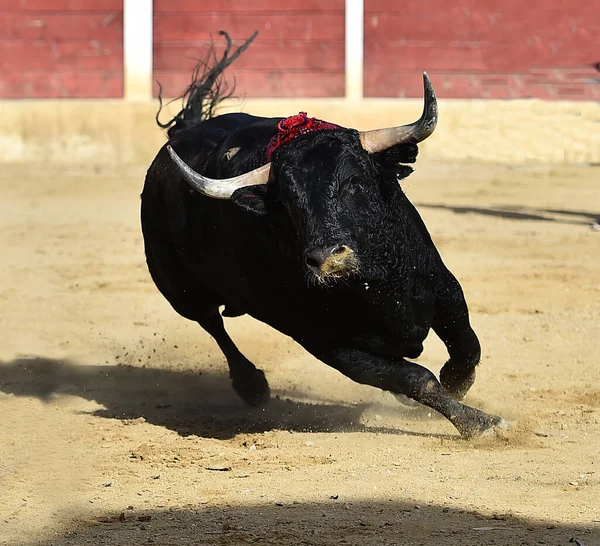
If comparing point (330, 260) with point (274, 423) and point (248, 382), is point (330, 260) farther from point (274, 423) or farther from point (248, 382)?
point (248, 382)

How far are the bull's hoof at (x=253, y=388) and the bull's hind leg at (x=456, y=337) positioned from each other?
86cm

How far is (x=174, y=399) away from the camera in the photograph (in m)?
5.29

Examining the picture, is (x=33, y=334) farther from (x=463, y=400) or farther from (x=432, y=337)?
(x=463, y=400)

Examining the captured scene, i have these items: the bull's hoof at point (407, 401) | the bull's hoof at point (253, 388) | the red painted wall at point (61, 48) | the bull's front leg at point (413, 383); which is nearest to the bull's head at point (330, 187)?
the bull's front leg at point (413, 383)

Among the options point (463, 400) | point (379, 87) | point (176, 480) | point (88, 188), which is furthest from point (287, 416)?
point (379, 87)

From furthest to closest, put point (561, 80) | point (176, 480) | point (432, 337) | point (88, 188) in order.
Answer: point (561, 80)
point (88, 188)
point (432, 337)
point (176, 480)

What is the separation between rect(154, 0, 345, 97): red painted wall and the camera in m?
13.4

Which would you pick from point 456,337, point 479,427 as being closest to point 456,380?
point 456,337

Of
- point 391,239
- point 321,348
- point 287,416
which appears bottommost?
point 287,416

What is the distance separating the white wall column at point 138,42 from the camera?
13211 mm

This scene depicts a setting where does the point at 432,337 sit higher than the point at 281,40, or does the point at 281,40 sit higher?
the point at 281,40

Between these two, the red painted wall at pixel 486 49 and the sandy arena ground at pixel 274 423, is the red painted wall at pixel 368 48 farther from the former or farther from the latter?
the sandy arena ground at pixel 274 423

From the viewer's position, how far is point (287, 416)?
493 cm

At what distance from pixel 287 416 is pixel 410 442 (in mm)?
870
